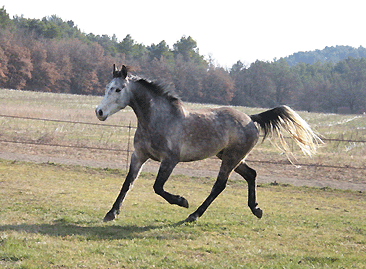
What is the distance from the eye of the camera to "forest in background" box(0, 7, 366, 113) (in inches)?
2485

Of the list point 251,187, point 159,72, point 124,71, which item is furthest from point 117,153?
point 159,72

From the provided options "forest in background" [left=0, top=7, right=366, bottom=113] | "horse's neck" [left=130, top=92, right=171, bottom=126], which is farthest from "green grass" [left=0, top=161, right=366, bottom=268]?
"forest in background" [left=0, top=7, right=366, bottom=113]

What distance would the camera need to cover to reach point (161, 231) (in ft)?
21.0

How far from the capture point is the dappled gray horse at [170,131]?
21.6 ft

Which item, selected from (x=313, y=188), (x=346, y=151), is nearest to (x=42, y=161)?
(x=313, y=188)

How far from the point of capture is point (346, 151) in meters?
20.5

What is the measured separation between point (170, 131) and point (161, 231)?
153 centimetres

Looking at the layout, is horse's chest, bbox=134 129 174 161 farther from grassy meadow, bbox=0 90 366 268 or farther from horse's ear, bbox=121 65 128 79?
grassy meadow, bbox=0 90 366 268

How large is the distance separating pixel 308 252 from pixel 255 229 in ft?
4.30

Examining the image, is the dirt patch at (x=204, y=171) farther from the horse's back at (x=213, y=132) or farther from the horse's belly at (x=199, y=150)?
the horse's belly at (x=199, y=150)

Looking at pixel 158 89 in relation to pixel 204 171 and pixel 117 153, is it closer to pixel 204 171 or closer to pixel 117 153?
pixel 204 171

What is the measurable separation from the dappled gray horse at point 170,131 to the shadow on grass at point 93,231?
1.60ft

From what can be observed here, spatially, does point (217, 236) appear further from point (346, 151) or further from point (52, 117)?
point (52, 117)

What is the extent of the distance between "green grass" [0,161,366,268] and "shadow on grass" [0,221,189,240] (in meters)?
0.01
